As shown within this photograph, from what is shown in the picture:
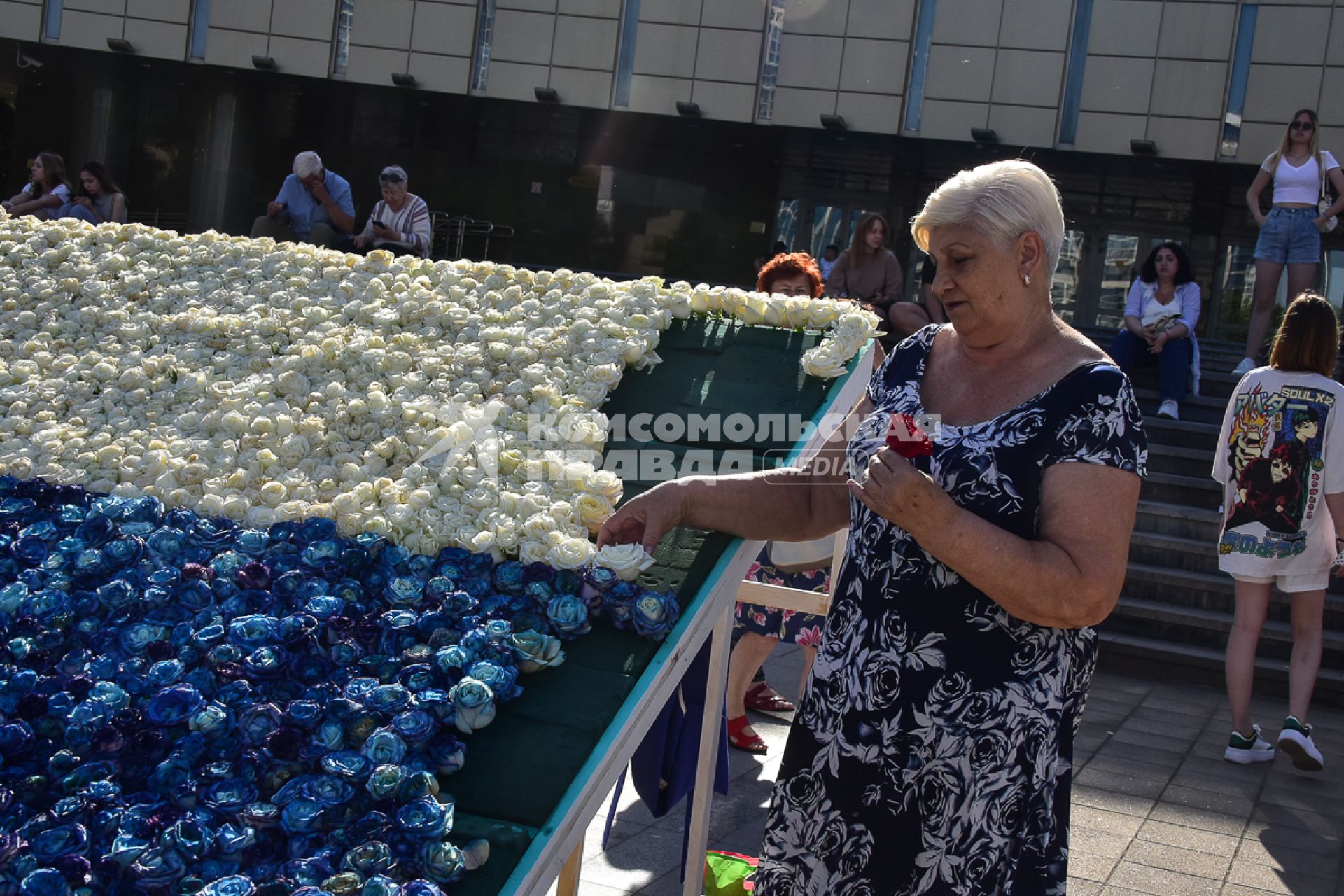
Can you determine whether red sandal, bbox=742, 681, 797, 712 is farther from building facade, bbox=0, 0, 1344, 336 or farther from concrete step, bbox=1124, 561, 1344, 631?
building facade, bbox=0, 0, 1344, 336

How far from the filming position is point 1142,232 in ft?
50.3

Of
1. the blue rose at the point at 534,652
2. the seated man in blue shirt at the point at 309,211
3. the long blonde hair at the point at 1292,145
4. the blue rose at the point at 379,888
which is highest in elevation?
the long blonde hair at the point at 1292,145

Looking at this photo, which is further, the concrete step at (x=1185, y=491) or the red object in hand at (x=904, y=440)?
the concrete step at (x=1185, y=491)

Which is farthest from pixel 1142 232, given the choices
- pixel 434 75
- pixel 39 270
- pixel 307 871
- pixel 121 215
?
pixel 307 871

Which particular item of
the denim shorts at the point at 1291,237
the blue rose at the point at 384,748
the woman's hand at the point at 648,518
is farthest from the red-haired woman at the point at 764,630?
the denim shorts at the point at 1291,237

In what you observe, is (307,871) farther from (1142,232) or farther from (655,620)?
(1142,232)

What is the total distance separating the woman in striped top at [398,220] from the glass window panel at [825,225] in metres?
10.4

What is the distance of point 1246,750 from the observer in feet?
15.4

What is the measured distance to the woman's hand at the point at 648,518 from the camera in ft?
6.67

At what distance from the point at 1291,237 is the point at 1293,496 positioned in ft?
13.4

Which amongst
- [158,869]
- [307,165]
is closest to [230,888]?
[158,869]

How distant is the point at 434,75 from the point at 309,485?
52.0 feet

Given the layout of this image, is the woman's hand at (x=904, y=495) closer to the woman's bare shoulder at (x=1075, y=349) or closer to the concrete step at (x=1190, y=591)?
the woman's bare shoulder at (x=1075, y=349)

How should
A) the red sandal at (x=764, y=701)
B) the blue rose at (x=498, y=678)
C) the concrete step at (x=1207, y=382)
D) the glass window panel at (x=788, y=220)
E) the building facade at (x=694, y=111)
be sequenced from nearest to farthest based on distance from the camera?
the blue rose at (x=498, y=678) → the red sandal at (x=764, y=701) → the concrete step at (x=1207, y=382) → the building facade at (x=694, y=111) → the glass window panel at (x=788, y=220)
